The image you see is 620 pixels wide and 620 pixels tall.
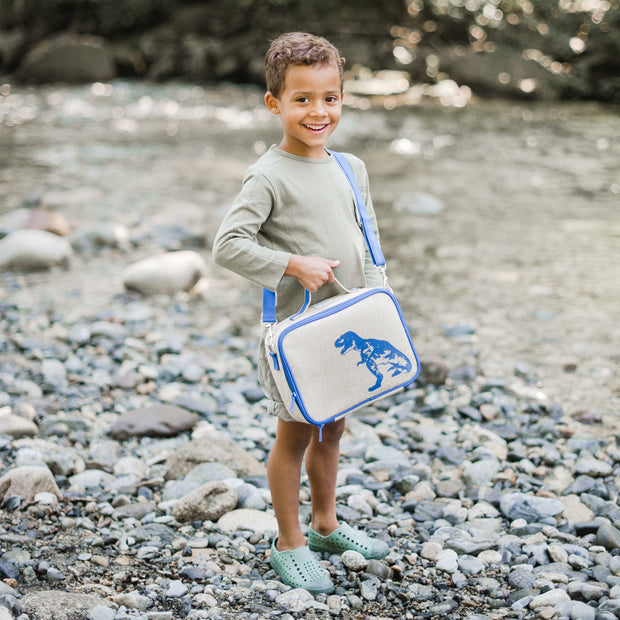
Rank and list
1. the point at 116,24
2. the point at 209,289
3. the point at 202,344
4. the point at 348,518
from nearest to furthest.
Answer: the point at 348,518, the point at 202,344, the point at 209,289, the point at 116,24

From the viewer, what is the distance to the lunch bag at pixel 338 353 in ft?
6.54

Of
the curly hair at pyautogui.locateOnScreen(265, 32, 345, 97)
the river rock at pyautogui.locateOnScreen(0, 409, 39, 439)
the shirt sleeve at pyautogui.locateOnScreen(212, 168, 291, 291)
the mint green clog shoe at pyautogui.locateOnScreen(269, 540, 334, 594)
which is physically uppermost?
the curly hair at pyautogui.locateOnScreen(265, 32, 345, 97)

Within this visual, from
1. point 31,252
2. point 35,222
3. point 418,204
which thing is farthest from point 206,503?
point 418,204

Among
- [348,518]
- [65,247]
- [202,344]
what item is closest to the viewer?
[348,518]

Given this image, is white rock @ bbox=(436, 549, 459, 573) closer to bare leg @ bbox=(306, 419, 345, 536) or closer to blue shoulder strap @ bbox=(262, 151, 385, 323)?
bare leg @ bbox=(306, 419, 345, 536)

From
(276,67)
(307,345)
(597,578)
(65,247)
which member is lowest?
(65,247)

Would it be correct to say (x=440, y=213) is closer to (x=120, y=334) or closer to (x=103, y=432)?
(x=120, y=334)

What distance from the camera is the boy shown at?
6.57 ft

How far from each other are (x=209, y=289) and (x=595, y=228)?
135 inches

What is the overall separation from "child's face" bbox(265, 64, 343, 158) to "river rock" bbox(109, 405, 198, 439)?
5.12ft

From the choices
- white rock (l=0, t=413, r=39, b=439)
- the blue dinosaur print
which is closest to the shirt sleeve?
the blue dinosaur print

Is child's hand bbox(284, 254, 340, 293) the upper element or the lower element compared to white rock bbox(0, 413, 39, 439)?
upper

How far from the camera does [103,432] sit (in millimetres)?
3189

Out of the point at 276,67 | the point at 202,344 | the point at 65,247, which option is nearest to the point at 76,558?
the point at 276,67
